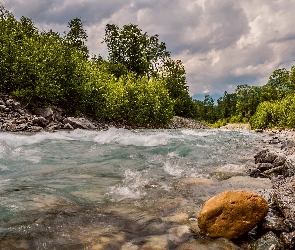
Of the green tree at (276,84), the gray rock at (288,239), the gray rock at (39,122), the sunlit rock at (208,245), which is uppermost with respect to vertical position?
the green tree at (276,84)

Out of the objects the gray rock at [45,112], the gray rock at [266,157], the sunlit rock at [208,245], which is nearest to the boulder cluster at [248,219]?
the sunlit rock at [208,245]

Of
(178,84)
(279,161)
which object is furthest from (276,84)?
(279,161)

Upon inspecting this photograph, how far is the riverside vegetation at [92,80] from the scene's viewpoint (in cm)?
3080

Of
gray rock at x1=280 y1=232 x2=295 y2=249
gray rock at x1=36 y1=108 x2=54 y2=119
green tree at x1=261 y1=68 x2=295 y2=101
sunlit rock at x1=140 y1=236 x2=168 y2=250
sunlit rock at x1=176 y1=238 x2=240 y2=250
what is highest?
green tree at x1=261 y1=68 x2=295 y2=101

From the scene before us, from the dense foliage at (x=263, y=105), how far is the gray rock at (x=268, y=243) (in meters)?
40.9

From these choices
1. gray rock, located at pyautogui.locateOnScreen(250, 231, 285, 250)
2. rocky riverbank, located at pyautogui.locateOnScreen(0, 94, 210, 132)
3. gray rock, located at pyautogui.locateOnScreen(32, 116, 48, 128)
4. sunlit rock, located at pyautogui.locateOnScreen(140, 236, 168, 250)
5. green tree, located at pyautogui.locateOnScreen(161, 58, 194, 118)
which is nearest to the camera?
gray rock, located at pyautogui.locateOnScreen(250, 231, 285, 250)

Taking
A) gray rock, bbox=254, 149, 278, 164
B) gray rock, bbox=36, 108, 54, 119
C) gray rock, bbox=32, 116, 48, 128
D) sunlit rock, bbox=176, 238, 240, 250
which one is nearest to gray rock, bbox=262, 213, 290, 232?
sunlit rock, bbox=176, 238, 240, 250

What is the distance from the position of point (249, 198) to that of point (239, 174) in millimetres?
5043

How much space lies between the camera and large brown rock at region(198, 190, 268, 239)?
536 cm

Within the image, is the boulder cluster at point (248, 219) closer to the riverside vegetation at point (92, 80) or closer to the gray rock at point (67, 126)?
the gray rock at point (67, 126)

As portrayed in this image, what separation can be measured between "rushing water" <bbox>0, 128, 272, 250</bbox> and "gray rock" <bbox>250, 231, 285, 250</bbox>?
1172 millimetres

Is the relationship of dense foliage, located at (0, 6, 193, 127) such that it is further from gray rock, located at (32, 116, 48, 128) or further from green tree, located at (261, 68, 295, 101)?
green tree, located at (261, 68, 295, 101)

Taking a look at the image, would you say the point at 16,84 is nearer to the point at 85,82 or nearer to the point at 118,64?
the point at 85,82

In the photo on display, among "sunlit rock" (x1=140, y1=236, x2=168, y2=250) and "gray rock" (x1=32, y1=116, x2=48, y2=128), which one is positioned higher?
"gray rock" (x1=32, y1=116, x2=48, y2=128)
